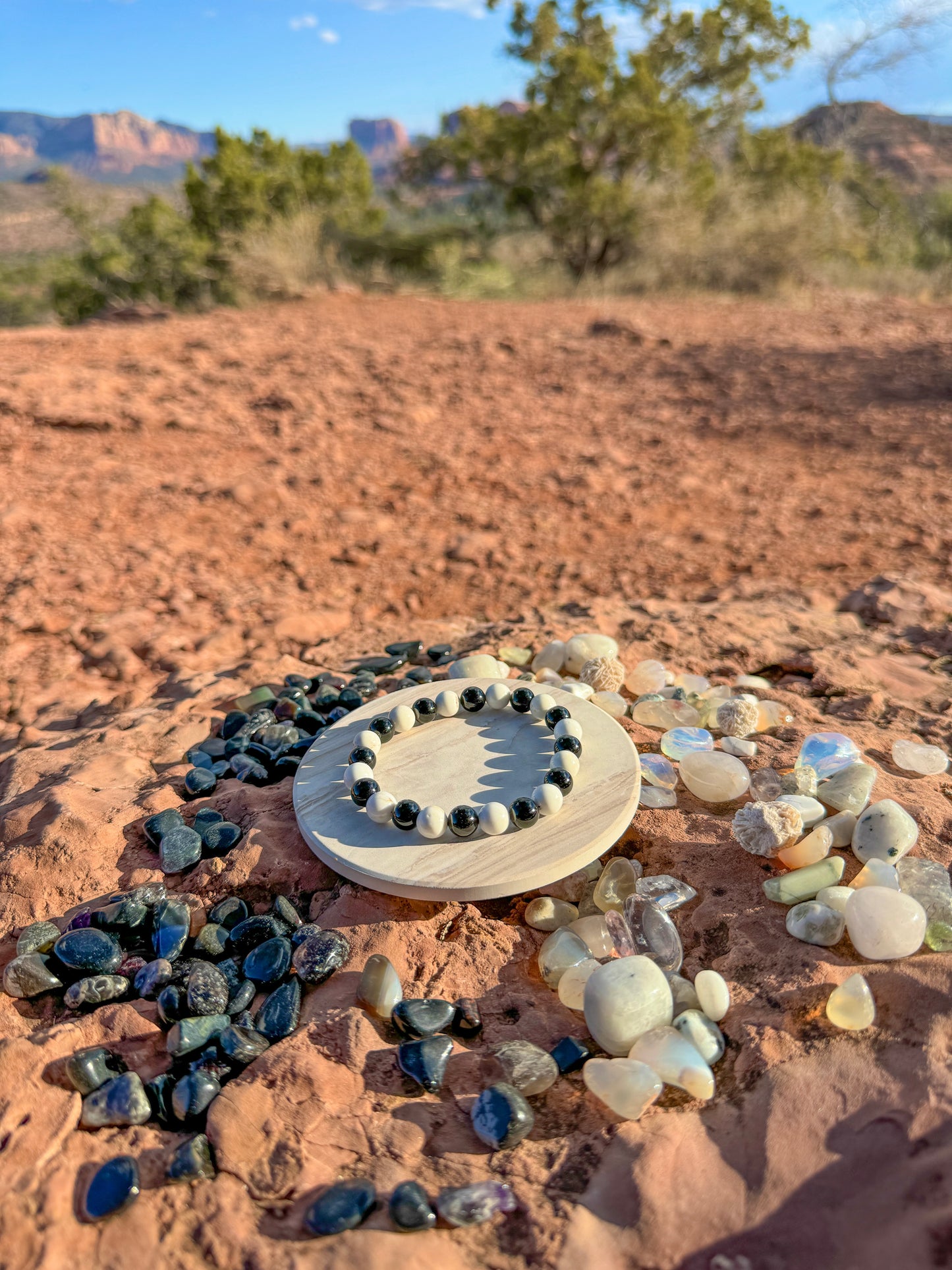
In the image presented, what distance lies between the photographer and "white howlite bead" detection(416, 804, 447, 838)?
72.8 inches

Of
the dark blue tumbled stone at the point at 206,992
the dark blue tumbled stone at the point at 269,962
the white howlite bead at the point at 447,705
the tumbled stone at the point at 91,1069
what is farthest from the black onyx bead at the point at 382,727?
the tumbled stone at the point at 91,1069

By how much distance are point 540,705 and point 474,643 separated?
2.37 ft

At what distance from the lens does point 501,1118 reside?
4.47 ft

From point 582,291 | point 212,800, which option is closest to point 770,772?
point 212,800

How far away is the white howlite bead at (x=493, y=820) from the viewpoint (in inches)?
72.6

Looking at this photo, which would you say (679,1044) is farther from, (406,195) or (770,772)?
(406,195)

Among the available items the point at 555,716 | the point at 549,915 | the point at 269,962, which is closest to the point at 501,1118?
the point at 549,915

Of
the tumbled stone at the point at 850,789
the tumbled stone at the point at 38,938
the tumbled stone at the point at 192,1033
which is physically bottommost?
the tumbled stone at the point at 192,1033

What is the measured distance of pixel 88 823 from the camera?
199 centimetres

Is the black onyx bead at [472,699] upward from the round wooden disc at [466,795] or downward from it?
upward

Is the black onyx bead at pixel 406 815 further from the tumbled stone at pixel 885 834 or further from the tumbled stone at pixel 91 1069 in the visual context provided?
the tumbled stone at pixel 885 834

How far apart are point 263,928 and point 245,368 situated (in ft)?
15.3

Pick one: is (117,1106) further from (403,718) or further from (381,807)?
(403,718)

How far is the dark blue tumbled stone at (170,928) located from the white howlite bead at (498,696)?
3.20 feet
